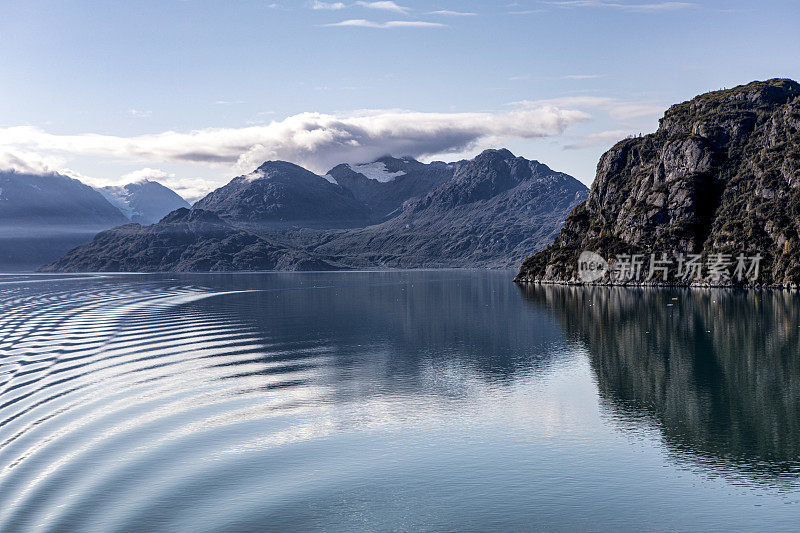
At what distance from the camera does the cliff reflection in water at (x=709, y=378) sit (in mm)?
45750

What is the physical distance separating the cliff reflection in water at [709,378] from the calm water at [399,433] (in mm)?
323

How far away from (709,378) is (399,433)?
38674 mm

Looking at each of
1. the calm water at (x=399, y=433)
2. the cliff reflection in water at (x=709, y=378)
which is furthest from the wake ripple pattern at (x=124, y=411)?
the cliff reflection in water at (x=709, y=378)

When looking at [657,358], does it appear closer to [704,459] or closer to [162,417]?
[704,459]

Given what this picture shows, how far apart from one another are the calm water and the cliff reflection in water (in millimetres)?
323

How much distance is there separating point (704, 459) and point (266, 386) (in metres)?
40.7

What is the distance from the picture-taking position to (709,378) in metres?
69.5

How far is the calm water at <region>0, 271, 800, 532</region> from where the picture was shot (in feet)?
113

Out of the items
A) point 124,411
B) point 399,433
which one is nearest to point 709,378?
point 399,433

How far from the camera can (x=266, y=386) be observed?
6575cm

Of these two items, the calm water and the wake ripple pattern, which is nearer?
the calm water

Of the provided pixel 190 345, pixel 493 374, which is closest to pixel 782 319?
pixel 493 374

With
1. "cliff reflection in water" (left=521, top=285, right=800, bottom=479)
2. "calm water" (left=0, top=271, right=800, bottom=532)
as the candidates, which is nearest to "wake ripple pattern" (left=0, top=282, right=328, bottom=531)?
"calm water" (left=0, top=271, right=800, bottom=532)

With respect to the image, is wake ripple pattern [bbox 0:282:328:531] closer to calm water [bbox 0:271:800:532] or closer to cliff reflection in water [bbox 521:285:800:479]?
calm water [bbox 0:271:800:532]
